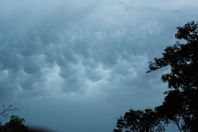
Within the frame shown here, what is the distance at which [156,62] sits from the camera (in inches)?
1247

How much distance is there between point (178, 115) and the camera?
173 feet

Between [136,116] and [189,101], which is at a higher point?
[136,116]

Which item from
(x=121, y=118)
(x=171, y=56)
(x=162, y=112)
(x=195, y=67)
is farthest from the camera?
(x=121, y=118)

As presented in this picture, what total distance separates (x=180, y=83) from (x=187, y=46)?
431 centimetres

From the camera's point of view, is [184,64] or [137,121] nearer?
[184,64]

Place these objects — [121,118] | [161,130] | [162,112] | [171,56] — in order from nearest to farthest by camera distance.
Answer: [171,56]
[162,112]
[161,130]
[121,118]

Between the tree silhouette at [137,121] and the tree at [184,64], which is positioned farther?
the tree silhouette at [137,121]

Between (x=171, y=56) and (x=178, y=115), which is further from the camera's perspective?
(x=178, y=115)

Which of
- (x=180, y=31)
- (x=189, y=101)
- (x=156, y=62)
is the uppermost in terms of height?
(x=180, y=31)

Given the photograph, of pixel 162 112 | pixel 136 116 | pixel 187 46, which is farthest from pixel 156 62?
pixel 136 116

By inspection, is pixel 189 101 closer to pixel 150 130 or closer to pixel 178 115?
pixel 178 115

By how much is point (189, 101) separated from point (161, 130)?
38.7m

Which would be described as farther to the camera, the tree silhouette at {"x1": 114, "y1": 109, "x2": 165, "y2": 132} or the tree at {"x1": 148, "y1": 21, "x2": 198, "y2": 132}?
the tree silhouette at {"x1": 114, "y1": 109, "x2": 165, "y2": 132}

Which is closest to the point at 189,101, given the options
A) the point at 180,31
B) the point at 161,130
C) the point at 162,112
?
the point at 180,31
